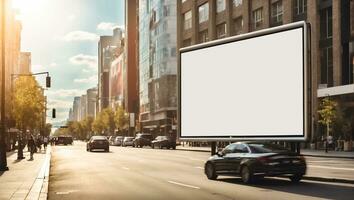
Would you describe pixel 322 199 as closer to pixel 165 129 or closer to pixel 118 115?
pixel 165 129

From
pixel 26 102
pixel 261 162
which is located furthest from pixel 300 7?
pixel 261 162

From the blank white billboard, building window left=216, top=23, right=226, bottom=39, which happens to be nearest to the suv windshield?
the blank white billboard

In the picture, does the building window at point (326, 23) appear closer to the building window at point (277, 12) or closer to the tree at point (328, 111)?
the tree at point (328, 111)

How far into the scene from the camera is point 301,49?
688 inches

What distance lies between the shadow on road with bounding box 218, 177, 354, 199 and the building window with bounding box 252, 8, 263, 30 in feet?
172

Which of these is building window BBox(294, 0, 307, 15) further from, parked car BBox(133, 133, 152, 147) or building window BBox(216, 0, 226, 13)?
parked car BBox(133, 133, 152, 147)

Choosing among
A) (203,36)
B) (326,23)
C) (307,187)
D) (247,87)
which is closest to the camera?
(307,187)

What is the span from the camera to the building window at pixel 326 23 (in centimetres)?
5984

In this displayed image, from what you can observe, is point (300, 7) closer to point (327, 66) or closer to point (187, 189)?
point (327, 66)

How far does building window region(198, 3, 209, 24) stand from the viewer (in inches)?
3565

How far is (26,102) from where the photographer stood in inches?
3287

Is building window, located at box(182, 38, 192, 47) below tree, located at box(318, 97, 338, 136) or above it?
above

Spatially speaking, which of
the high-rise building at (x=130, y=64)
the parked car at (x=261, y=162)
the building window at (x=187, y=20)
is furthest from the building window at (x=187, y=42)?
the parked car at (x=261, y=162)

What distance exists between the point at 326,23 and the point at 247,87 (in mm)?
42720
